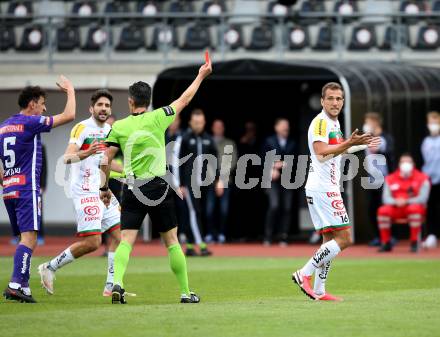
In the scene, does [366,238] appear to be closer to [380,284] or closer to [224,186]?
[224,186]

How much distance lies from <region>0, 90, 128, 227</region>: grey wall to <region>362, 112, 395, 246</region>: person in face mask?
21.4ft

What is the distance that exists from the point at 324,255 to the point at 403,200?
8645mm

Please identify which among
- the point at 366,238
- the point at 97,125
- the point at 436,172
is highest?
the point at 97,125

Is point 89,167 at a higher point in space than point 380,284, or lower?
higher

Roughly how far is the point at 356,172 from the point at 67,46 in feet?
33.2

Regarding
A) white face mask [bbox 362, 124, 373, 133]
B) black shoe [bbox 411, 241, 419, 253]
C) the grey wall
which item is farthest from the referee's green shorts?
the grey wall

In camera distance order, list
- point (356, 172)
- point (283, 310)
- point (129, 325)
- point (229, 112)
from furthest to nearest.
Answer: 1. point (229, 112)
2. point (356, 172)
3. point (283, 310)
4. point (129, 325)

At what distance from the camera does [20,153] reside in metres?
11.8

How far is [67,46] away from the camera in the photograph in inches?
1103

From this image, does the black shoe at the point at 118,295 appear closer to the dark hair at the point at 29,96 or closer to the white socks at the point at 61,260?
the white socks at the point at 61,260

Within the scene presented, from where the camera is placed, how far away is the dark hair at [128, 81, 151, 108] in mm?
11094

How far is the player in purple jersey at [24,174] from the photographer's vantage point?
11.7m

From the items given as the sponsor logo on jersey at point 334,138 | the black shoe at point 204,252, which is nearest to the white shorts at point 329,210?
Answer: the sponsor logo on jersey at point 334,138


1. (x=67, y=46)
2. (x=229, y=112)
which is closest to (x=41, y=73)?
(x=67, y=46)
